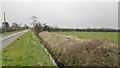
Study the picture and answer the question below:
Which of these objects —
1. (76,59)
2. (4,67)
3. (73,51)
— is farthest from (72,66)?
(4,67)

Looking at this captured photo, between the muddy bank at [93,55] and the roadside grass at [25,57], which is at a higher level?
the muddy bank at [93,55]

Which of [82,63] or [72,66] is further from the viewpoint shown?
[72,66]

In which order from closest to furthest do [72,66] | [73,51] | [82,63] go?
1. [82,63]
2. [72,66]
3. [73,51]

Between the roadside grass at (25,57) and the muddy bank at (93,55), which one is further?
the roadside grass at (25,57)

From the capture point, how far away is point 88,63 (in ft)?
48.6

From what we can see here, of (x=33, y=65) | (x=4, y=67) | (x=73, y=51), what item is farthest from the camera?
(x=73, y=51)

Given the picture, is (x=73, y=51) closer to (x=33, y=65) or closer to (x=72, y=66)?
(x=72, y=66)

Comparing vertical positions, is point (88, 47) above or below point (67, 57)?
above

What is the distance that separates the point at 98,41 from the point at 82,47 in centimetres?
134

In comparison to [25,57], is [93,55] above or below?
above

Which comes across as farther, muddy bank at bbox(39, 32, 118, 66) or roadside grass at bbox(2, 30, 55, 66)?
roadside grass at bbox(2, 30, 55, 66)

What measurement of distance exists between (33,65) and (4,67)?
1862 millimetres

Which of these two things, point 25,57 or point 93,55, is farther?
point 25,57

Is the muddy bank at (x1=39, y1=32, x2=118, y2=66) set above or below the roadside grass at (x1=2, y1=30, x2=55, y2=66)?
above
